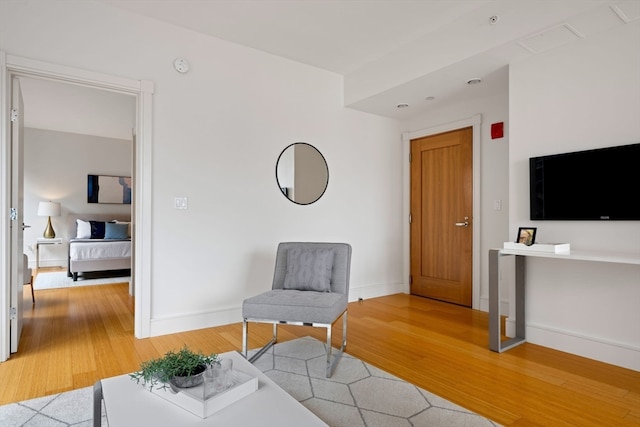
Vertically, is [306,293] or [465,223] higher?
[465,223]

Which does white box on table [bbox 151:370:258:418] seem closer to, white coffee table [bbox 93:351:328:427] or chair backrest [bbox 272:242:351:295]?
white coffee table [bbox 93:351:328:427]

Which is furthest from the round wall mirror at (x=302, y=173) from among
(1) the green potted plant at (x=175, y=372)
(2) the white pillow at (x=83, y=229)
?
(2) the white pillow at (x=83, y=229)

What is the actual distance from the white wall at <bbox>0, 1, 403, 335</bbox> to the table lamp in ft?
16.5

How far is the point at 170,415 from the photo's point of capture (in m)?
1.23

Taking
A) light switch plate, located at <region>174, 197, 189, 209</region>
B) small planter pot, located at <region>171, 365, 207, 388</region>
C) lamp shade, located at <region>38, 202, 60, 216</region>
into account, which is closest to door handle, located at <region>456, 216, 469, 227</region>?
light switch plate, located at <region>174, 197, 189, 209</region>

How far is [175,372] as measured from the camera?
1360 mm

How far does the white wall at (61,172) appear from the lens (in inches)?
267

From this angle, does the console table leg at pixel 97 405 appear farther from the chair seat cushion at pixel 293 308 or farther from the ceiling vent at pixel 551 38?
the ceiling vent at pixel 551 38

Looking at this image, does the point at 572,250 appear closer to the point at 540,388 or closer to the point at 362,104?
the point at 540,388

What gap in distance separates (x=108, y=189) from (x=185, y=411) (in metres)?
7.37

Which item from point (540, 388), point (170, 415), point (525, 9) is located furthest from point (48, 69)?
point (540, 388)

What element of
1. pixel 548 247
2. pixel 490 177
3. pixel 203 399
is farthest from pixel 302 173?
pixel 203 399

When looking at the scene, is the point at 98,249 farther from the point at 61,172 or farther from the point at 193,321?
the point at 193,321

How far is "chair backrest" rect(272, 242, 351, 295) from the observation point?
288 cm
